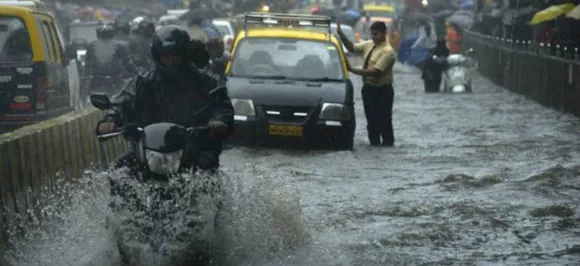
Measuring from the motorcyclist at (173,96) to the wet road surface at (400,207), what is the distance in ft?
1.98

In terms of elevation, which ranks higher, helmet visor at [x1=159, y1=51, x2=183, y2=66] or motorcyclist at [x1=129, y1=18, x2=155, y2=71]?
helmet visor at [x1=159, y1=51, x2=183, y2=66]

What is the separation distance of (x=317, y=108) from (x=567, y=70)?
8.69 metres

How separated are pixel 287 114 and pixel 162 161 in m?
9.97

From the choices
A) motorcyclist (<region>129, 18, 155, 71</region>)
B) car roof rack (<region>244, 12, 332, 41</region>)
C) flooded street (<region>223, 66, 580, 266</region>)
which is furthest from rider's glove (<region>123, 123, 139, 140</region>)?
motorcyclist (<region>129, 18, 155, 71</region>)

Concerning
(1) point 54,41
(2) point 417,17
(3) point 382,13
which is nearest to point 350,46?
(1) point 54,41

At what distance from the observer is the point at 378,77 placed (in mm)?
18766

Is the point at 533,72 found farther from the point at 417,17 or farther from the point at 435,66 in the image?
the point at 417,17

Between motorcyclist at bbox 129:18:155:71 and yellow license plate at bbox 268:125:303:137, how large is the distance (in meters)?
7.06

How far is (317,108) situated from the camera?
18016mm

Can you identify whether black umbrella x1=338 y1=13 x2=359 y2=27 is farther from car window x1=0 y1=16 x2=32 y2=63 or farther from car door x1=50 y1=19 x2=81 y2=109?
car window x1=0 y1=16 x2=32 y2=63

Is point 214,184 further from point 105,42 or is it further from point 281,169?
point 105,42

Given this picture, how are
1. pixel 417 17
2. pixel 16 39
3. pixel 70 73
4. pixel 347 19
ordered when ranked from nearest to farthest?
pixel 16 39
pixel 70 73
pixel 417 17
pixel 347 19

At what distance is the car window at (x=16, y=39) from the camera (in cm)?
1747

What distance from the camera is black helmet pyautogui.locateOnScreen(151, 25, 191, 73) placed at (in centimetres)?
863
